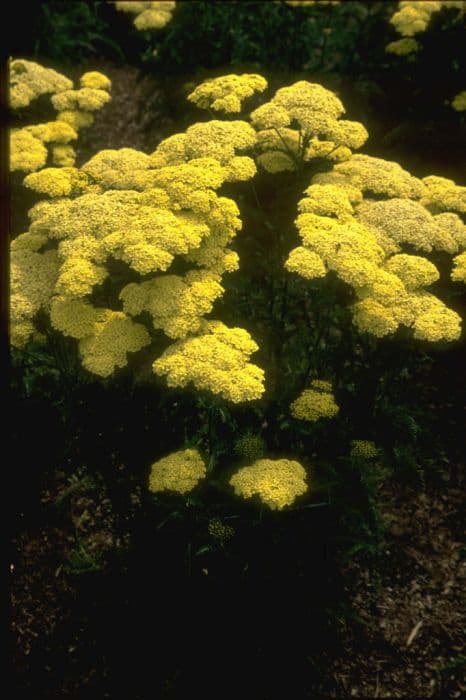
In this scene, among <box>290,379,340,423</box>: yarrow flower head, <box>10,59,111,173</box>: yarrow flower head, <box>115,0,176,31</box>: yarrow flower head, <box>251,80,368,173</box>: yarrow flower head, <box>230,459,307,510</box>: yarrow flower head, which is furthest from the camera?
<box>115,0,176,31</box>: yarrow flower head

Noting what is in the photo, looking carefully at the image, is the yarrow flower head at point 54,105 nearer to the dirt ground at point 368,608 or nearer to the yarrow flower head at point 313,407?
the dirt ground at point 368,608

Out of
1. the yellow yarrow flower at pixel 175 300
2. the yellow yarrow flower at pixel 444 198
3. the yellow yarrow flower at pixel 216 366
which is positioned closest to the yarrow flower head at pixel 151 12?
the yellow yarrow flower at pixel 444 198

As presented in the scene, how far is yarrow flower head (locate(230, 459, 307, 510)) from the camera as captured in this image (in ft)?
11.1

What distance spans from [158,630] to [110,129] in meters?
6.62

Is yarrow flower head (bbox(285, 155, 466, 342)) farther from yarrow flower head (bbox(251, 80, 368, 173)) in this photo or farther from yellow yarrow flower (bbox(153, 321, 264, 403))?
yellow yarrow flower (bbox(153, 321, 264, 403))

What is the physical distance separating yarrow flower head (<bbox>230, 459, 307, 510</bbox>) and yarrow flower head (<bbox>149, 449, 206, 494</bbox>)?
0.21 meters

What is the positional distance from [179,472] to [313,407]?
2.97ft

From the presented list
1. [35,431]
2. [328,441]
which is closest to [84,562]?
[35,431]

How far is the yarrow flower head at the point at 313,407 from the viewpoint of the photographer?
3838 millimetres

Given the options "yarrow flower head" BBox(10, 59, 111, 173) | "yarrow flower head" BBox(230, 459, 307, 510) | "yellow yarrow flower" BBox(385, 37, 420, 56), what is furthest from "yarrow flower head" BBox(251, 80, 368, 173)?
"yellow yarrow flower" BBox(385, 37, 420, 56)

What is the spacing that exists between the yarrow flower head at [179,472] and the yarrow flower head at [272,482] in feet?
0.70

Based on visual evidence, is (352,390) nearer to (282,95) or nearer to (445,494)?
(445,494)

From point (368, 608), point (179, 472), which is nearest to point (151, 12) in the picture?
point (179, 472)

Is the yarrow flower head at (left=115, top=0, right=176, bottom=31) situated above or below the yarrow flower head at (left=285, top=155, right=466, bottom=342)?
above
